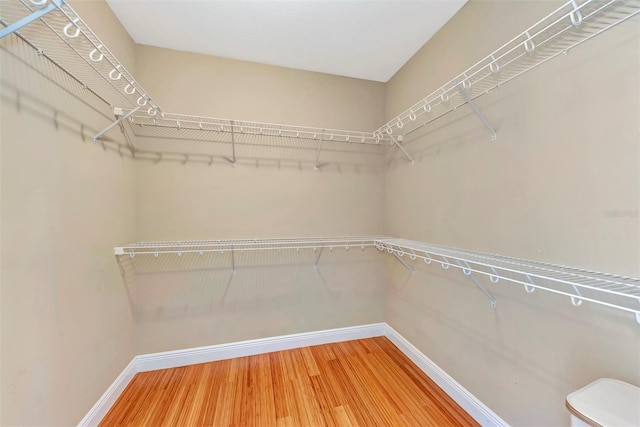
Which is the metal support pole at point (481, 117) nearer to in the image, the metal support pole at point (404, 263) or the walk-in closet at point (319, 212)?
the walk-in closet at point (319, 212)

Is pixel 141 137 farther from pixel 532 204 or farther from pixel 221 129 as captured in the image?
pixel 532 204

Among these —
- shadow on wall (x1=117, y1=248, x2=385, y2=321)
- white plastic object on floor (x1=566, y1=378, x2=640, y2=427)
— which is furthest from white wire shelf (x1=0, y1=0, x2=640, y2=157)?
white plastic object on floor (x1=566, y1=378, x2=640, y2=427)

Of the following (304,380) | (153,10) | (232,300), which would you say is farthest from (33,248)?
(304,380)

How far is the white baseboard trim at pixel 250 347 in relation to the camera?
5.99ft

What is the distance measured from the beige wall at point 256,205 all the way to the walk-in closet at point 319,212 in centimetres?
2

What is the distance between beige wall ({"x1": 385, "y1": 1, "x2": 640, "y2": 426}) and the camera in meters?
0.85

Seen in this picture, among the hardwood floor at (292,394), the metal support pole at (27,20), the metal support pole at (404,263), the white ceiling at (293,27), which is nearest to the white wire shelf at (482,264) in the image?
the metal support pole at (404,263)

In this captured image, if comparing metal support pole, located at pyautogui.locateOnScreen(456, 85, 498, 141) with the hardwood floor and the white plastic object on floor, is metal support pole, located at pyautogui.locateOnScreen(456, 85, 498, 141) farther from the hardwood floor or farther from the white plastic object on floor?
the hardwood floor

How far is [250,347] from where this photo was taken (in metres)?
2.00

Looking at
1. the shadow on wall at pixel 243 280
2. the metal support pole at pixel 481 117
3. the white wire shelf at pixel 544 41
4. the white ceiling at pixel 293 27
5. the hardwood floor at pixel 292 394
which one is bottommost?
the hardwood floor at pixel 292 394

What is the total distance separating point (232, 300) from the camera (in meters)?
1.97

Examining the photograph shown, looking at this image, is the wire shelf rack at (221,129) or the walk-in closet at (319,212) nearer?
the walk-in closet at (319,212)

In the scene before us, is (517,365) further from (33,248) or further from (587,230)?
(33,248)

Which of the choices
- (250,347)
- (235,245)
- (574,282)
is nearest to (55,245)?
(235,245)
